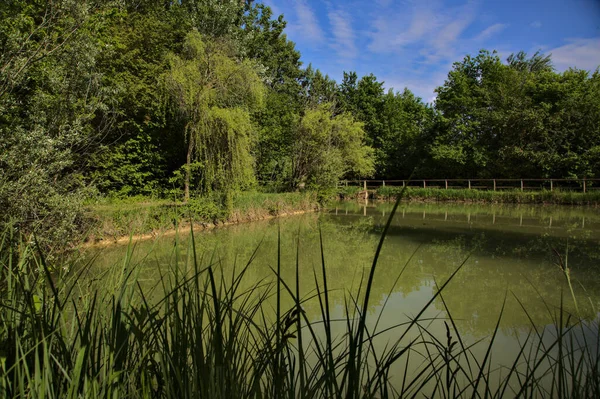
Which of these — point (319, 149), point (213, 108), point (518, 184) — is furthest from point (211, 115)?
point (518, 184)

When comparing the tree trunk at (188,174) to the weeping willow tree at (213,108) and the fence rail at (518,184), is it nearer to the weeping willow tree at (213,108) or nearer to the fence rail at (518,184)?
the weeping willow tree at (213,108)

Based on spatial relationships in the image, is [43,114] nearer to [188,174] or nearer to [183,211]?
[183,211]

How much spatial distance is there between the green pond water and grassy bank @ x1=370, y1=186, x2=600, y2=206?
13.0 ft

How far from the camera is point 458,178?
23.6 metres

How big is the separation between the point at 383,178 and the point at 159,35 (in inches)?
748

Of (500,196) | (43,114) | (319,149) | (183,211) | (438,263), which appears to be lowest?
(438,263)

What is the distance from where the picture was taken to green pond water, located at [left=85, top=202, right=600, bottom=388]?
4.03 metres

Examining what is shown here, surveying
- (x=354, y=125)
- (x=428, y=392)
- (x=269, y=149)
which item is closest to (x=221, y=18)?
(x=269, y=149)

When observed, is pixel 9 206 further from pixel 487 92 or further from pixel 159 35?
pixel 487 92

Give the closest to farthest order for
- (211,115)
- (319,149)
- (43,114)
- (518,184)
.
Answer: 1. (43,114)
2. (211,115)
3. (319,149)
4. (518,184)

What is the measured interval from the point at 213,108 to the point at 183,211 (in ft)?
10.7

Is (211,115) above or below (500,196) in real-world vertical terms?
above

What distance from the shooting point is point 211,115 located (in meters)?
10.5

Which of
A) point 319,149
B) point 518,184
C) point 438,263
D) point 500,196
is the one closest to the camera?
point 438,263
